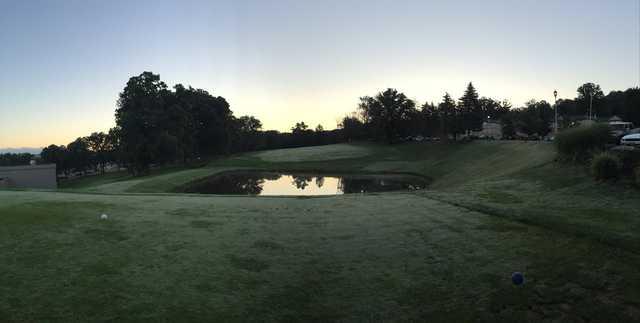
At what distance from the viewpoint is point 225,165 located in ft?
202

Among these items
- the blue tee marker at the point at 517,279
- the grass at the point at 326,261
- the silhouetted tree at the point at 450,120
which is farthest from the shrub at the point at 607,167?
the silhouetted tree at the point at 450,120

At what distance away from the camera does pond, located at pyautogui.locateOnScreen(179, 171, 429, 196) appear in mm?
34438

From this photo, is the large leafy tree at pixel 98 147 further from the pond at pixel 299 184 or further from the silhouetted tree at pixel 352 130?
the pond at pixel 299 184

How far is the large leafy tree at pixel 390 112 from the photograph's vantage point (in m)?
80.1

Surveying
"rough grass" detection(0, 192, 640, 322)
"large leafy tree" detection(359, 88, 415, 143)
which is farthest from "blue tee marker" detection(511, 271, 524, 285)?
"large leafy tree" detection(359, 88, 415, 143)

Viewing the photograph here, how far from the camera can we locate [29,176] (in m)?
40.5

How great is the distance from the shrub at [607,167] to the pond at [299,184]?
18734 mm

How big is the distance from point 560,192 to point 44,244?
657 inches

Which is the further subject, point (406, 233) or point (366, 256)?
point (406, 233)

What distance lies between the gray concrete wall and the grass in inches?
1191

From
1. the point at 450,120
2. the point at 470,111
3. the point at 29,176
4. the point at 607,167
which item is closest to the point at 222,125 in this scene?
the point at 29,176

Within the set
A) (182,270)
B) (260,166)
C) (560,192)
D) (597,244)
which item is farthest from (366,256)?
(260,166)

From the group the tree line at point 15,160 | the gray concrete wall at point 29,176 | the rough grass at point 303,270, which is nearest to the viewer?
the rough grass at point 303,270

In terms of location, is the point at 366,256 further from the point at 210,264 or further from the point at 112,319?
the point at 112,319
